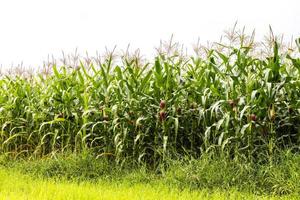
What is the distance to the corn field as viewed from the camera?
471 centimetres

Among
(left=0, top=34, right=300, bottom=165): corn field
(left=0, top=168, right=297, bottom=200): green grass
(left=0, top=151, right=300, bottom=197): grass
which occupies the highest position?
(left=0, top=34, right=300, bottom=165): corn field

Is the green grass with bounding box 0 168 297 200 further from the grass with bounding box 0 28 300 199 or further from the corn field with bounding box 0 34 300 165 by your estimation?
the corn field with bounding box 0 34 300 165

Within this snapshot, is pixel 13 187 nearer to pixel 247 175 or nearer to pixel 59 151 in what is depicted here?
pixel 59 151

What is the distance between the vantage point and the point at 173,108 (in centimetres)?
523

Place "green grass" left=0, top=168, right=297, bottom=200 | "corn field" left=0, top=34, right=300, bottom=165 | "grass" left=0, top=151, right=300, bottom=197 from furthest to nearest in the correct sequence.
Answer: "corn field" left=0, top=34, right=300, bottom=165
"grass" left=0, top=151, right=300, bottom=197
"green grass" left=0, top=168, right=297, bottom=200

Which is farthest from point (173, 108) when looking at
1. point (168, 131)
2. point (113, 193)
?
point (113, 193)

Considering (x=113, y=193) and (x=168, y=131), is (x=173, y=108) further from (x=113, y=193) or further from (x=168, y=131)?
(x=113, y=193)

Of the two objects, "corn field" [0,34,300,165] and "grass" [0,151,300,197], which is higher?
"corn field" [0,34,300,165]

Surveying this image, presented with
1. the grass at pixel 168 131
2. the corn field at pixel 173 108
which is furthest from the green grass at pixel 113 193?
the corn field at pixel 173 108

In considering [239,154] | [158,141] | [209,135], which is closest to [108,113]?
[158,141]

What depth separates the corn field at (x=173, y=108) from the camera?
185 inches

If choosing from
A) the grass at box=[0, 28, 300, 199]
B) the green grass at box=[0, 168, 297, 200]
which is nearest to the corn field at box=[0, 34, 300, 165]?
the grass at box=[0, 28, 300, 199]

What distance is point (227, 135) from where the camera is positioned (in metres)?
4.85

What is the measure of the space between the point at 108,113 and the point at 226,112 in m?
1.57
